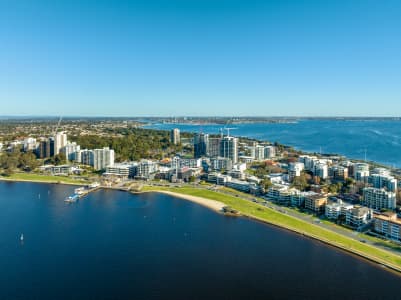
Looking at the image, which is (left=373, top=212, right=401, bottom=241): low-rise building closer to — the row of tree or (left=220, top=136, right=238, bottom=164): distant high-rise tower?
(left=220, top=136, right=238, bottom=164): distant high-rise tower

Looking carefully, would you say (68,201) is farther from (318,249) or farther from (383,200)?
(383,200)

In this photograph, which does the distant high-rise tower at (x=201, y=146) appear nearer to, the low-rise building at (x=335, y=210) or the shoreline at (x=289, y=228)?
the shoreline at (x=289, y=228)

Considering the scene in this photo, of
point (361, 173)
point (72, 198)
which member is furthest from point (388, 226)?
point (72, 198)

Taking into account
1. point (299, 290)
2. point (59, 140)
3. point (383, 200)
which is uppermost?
point (59, 140)

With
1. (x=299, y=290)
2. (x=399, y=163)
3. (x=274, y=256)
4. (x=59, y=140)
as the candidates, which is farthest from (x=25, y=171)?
(x=399, y=163)

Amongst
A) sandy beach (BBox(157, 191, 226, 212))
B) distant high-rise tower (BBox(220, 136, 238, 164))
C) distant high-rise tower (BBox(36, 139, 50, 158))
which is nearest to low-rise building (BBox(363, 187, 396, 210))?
sandy beach (BBox(157, 191, 226, 212))

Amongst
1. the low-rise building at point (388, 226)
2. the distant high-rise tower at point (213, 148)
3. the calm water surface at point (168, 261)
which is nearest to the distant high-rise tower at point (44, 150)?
the distant high-rise tower at point (213, 148)
